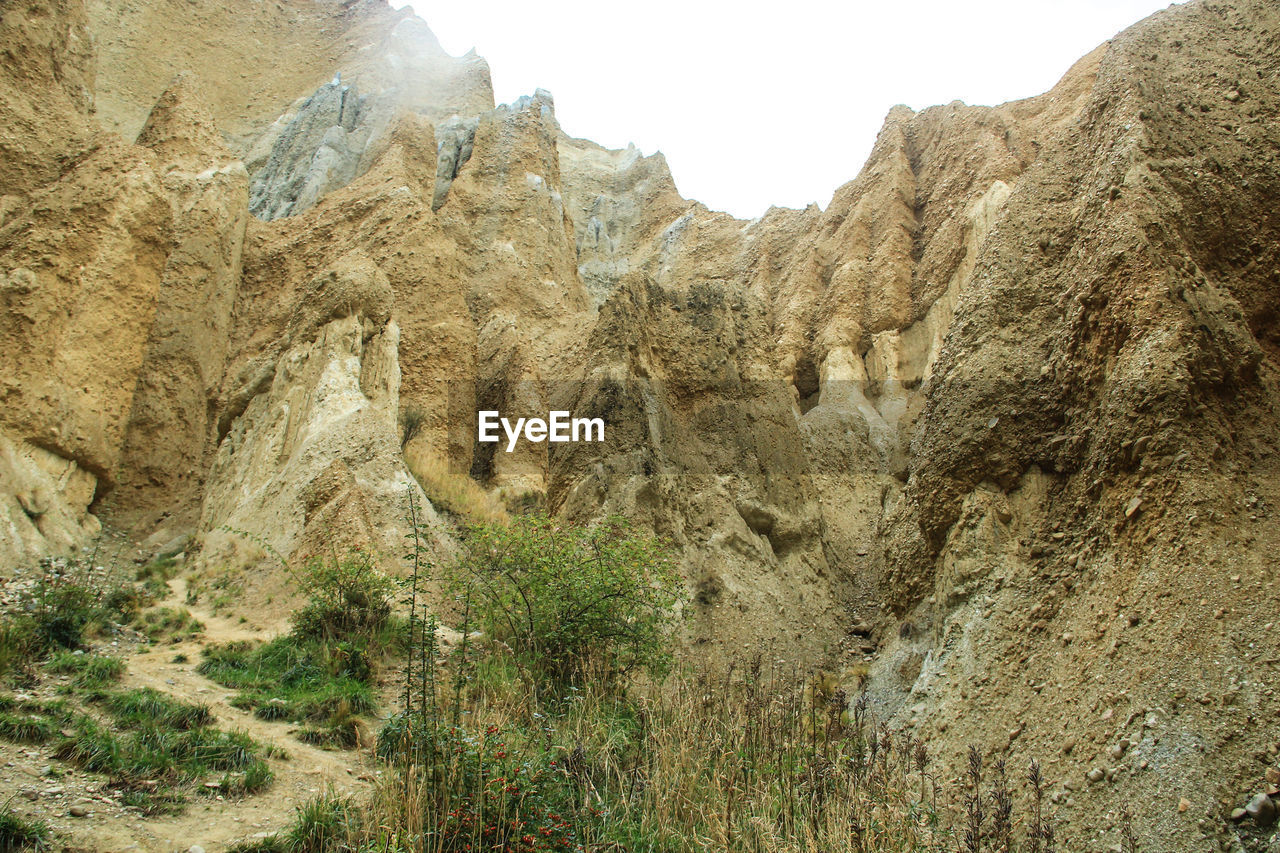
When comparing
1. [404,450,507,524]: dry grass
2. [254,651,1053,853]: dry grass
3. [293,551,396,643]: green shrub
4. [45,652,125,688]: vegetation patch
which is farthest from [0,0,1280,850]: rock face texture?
[45,652,125,688]: vegetation patch

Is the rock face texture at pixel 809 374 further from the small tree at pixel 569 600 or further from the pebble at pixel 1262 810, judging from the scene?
the small tree at pixel 569 600

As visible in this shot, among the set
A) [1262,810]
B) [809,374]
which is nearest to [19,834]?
[1262,810]

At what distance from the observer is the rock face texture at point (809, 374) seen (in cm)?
655

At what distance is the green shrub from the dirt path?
2.29 m

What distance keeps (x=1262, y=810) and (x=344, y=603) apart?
9.88 metres

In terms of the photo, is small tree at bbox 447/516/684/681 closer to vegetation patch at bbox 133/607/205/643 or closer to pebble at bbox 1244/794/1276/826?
vegetation patch at bbox 133/607/205/643

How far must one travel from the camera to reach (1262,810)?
A: 15.3ft

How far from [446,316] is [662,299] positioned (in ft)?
27.5

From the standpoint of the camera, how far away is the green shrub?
10719 millimetres

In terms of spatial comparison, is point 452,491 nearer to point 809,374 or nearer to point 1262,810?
point 809,374

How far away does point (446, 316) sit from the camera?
72.8 feet

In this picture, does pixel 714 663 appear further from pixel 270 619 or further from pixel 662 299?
pixel 662 299

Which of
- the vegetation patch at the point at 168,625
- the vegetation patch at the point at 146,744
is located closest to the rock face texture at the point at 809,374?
the vegetation patch at the point at 168,625

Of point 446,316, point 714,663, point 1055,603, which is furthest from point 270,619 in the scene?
point 446,316
